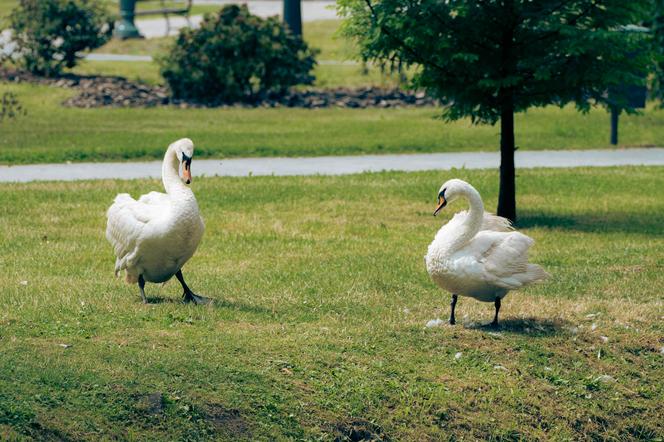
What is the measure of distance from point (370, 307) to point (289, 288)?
0.88 m

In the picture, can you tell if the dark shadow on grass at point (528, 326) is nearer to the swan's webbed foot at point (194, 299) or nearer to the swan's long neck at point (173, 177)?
the swan's webbed foot at point (194, 299)

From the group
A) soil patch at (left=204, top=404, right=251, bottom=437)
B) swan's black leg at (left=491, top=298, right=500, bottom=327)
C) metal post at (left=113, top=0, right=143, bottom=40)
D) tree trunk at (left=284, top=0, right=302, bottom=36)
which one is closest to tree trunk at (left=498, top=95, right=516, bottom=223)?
swan's black leg at (left=491, top=298, right=500, bottom=327)

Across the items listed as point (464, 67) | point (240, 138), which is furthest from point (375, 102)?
point (464, 67)

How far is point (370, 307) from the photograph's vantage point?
33.0ft

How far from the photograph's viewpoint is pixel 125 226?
31.6 ft

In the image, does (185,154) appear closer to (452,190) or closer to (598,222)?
(452,190)

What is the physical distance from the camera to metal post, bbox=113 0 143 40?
1347 inches

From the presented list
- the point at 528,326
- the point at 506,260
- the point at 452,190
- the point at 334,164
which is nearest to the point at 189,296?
the point at 452,190

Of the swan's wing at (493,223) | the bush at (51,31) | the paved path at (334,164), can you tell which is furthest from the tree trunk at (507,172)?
the bush at (51,31)

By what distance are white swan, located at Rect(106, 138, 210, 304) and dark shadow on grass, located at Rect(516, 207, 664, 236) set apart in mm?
5575

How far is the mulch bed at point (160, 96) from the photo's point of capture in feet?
81.0

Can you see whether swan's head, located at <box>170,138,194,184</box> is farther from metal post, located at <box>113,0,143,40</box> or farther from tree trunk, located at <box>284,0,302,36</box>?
metal post, located at <box>113,0,143,40</box>

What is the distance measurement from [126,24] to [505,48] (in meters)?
22.7

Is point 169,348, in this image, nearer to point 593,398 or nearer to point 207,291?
point 207,291
